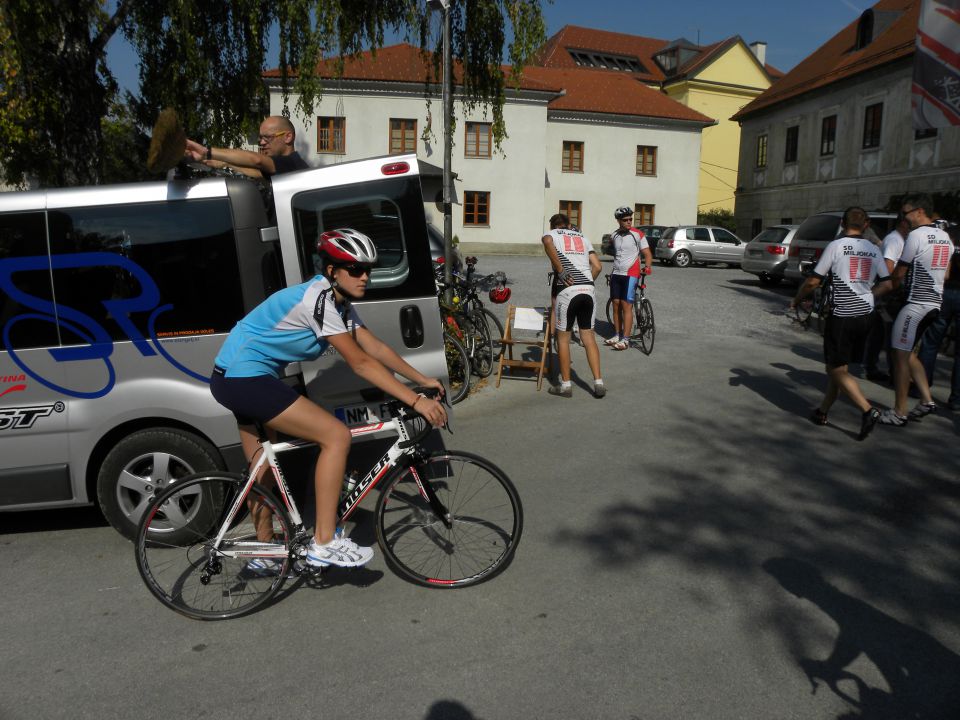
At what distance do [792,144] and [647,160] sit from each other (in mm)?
7863

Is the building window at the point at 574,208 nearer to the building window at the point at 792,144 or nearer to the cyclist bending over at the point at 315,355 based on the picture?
the building window at the point at 792,144

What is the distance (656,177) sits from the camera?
137 ft

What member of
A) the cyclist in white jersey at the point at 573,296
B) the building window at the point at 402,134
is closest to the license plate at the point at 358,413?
the cyclist in white jersey at the point at 573,296

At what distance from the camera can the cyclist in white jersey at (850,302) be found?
6.68 m

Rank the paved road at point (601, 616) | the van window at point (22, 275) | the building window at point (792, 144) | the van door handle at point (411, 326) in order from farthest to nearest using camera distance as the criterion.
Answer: the building window at point (792, 144), the van door handle at point (411, 326), the van window at point (22, 275), the paved road at point (601, 616)

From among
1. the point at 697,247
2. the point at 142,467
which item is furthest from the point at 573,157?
the point at 142,467

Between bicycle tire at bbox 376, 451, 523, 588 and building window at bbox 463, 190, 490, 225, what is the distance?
110ft

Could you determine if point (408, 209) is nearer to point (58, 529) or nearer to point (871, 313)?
point (58, 529)

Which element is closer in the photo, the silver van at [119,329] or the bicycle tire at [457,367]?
the silver van at [119,329]

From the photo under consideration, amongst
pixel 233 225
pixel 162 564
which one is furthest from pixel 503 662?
pixel 233 225

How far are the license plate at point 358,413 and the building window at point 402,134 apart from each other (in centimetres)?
3160

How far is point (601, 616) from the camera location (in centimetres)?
386

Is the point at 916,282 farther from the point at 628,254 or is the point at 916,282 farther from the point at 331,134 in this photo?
the point at 331,134

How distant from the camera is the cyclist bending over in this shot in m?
3.70
